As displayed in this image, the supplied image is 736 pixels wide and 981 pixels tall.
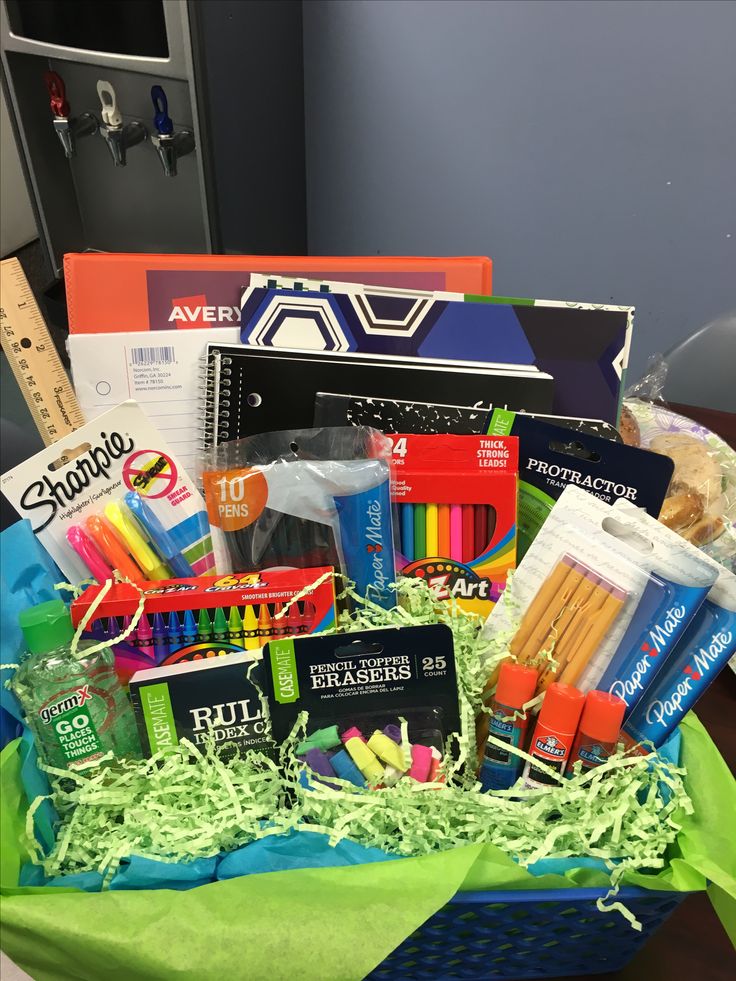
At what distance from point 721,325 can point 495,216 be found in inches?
31.1

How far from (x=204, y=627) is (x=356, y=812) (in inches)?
7.3

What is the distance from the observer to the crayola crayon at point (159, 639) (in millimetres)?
593

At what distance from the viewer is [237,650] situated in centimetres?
61

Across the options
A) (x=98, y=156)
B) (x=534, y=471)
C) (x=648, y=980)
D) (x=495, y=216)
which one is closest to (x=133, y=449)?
(x=534, y=471)

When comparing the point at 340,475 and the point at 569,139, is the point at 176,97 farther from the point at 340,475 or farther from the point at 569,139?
the point at 340,475

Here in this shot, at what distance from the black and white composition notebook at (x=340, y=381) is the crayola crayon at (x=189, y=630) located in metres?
0.21

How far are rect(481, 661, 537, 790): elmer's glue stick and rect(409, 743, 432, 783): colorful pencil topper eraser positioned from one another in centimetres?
5

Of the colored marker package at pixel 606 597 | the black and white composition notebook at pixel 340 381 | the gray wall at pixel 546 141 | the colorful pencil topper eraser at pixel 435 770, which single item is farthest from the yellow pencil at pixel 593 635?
the gray wall at pixel 546 141

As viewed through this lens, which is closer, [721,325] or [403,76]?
[721,325]

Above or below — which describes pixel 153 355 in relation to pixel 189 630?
above

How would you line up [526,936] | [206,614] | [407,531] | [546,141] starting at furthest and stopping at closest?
1. [546,141]
2. [407,531]
3. [206,614]
4. [526,936]

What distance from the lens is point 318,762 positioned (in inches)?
21.4

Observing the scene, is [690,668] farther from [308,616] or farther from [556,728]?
[308,616]

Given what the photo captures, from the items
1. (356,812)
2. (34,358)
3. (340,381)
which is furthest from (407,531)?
(34,358)
